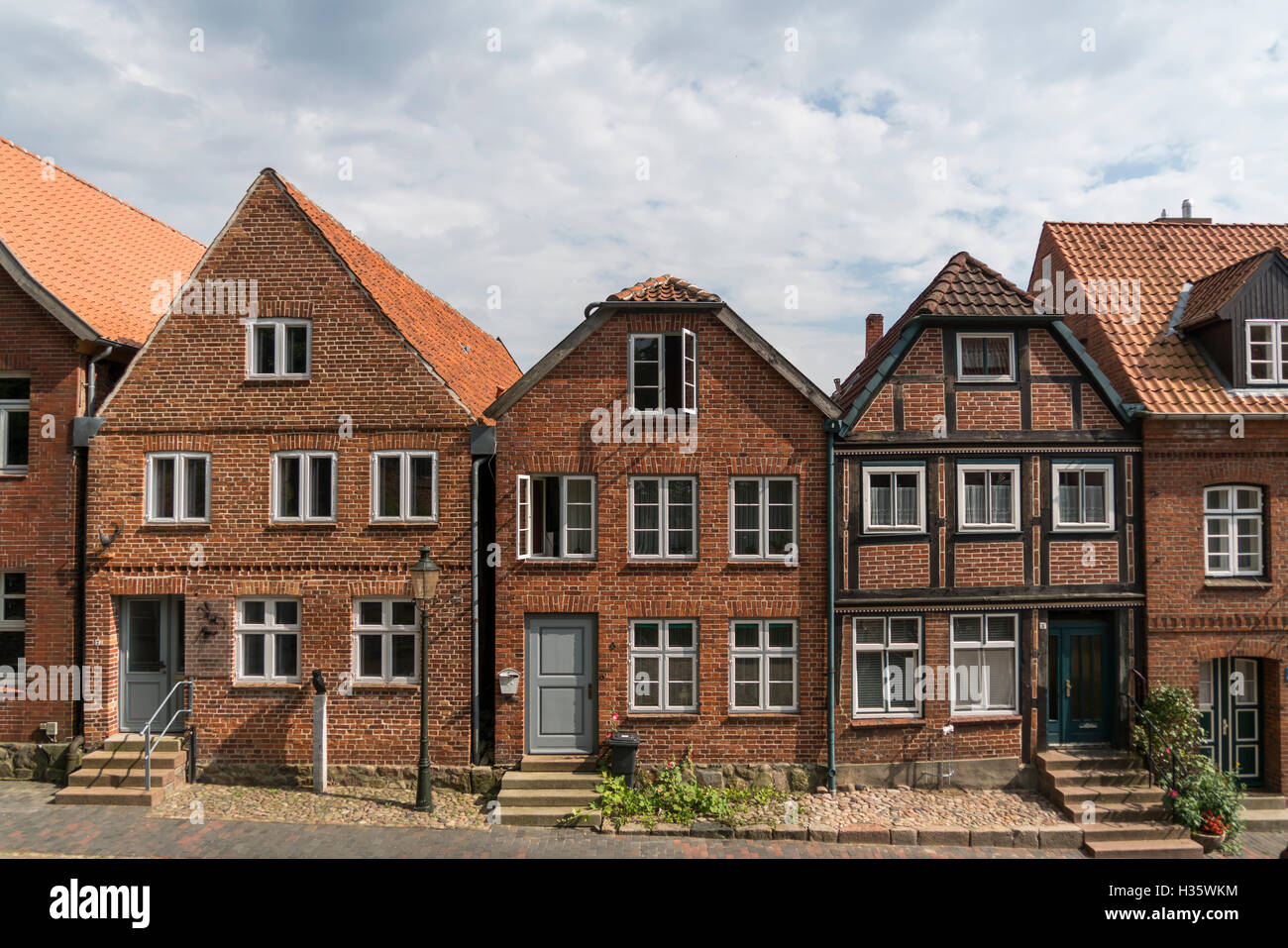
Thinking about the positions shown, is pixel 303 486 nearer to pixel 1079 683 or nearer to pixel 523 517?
pixel 523 517

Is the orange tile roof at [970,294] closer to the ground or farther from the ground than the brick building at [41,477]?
farther from the ground

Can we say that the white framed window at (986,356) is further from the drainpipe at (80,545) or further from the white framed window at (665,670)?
the drainpipe at (80,545)

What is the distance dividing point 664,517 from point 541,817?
4.82 meters

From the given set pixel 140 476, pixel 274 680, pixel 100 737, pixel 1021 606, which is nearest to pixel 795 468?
pixel 1021 606

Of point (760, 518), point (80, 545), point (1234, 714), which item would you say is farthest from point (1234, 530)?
point (80, 545)

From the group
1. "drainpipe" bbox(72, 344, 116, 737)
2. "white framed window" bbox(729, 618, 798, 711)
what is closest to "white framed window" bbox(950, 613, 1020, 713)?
"white framed window" bbox(729, 618, 798, 711)

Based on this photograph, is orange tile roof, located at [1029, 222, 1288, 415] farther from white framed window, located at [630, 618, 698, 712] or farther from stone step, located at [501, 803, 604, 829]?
stone step, located at [501, 803, 604, 829]

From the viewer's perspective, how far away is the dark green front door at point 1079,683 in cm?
1255

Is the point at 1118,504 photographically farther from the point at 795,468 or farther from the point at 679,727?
the point at 679,727

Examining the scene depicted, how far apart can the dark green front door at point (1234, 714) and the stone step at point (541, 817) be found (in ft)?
33.3

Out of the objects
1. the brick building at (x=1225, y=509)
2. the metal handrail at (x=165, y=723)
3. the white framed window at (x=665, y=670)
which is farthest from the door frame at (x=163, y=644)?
the brick building at (x=1225, y=509)

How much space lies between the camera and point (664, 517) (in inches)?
485

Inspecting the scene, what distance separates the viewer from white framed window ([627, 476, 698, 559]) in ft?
40.4

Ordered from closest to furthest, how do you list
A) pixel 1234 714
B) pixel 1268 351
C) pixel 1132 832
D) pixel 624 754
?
pixel 1132 832
pixel 624 754
pixel 1234 714
pixel 1268 351
